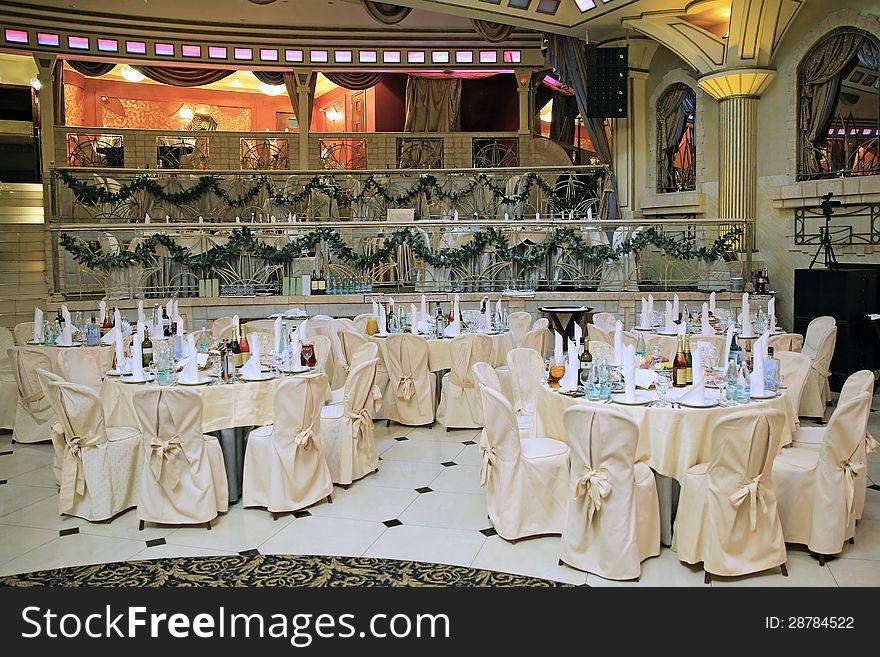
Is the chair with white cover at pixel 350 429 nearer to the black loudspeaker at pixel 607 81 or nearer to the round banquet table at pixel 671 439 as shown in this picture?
the round banquet table at pixel 671 439

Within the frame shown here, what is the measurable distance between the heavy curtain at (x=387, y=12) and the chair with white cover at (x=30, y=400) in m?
9.82

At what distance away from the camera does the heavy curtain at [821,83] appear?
981cm

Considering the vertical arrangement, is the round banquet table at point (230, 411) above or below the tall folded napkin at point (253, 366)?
below

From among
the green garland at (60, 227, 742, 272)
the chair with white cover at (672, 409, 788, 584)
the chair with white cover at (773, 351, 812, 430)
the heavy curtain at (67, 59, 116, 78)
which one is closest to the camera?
the chair with white cover at (672, 409, 788, 584)

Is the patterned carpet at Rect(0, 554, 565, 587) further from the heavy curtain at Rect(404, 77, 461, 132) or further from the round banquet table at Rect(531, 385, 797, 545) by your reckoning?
the heavy curtain at Rect(404, 77, 461, 132)

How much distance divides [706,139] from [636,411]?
358 inches

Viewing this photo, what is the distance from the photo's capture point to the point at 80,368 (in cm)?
650

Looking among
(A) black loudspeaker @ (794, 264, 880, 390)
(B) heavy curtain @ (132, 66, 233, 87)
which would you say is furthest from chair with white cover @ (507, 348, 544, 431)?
(B) heavy curtain @ (132, 66, 233, 87)

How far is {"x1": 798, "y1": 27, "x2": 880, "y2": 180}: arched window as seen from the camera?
31.1 feet

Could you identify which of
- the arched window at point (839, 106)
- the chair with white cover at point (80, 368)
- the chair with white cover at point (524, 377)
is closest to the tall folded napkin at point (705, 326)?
the chair with white cover at point (524, 377)

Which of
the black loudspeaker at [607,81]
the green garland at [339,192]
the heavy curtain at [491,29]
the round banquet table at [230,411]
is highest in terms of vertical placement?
the heavy curtain at [491,29]

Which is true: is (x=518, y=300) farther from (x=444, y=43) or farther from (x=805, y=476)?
(x=444, y=43)

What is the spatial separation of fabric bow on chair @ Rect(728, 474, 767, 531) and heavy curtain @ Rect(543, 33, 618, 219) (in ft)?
33.2

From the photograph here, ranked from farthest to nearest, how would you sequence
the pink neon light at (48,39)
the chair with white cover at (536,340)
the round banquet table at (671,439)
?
1. the pink neon light at (48,39)
2. the chair with white cover at (536,340)
3. the round banquet table at (671,439)
